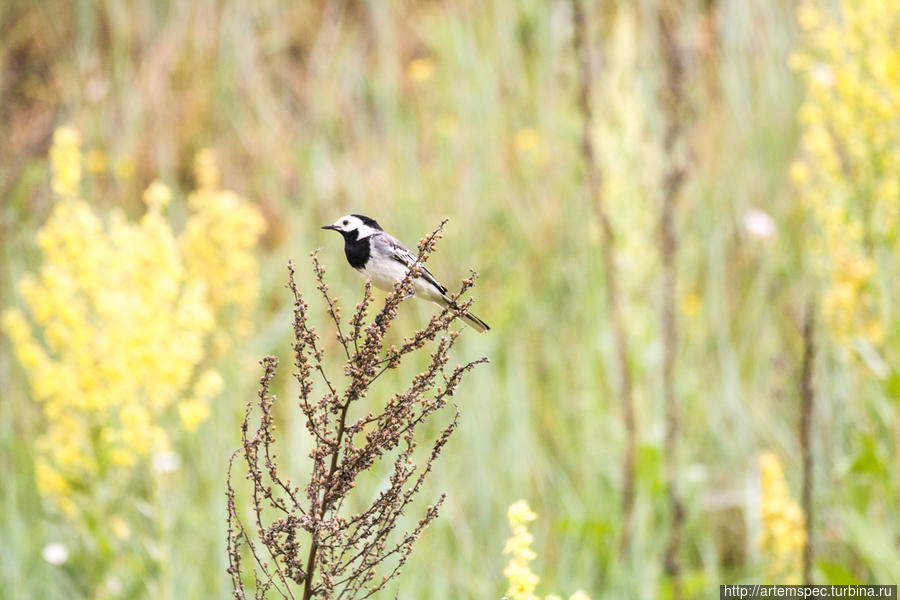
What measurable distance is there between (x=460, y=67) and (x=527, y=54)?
3.40 ft

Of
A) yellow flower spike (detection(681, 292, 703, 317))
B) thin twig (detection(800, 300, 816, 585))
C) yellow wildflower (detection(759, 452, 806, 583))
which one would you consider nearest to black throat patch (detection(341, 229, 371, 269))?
thin twig (detection(800, 300, 816, 585))

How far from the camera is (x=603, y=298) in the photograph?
19.7ft

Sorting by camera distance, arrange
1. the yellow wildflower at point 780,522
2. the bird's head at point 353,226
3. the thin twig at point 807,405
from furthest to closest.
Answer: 1. the yellow wildflower at point 780,522
2. the thin twig at point 807,405
3. the bird's head at point 353,226

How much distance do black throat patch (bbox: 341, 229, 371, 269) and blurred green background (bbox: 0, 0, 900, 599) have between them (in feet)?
5.15

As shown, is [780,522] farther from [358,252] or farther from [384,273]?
[358,252]

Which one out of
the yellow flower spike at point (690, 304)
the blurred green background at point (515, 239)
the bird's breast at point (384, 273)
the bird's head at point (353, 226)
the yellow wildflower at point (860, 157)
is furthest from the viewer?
the yellow flower spike at point (690, 304)

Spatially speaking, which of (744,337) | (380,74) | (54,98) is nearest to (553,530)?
(744,337)

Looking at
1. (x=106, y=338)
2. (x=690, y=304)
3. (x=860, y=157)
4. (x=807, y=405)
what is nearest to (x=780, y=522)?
(x=807, y=405)

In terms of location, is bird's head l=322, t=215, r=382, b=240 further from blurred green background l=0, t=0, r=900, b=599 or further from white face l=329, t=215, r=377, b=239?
blurred green background l=0, t=0, r=900, b=599

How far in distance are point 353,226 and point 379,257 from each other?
0.53 feet

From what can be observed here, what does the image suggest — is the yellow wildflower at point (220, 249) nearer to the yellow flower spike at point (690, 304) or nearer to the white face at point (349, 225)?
the yellow flower spike at point (690, 304)

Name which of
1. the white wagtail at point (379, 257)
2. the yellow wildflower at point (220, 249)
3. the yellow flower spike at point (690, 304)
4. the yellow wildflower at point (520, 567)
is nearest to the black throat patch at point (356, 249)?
the white wagtail at point (379, 257)

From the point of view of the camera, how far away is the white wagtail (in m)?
2.58

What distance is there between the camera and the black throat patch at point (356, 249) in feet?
8.48
